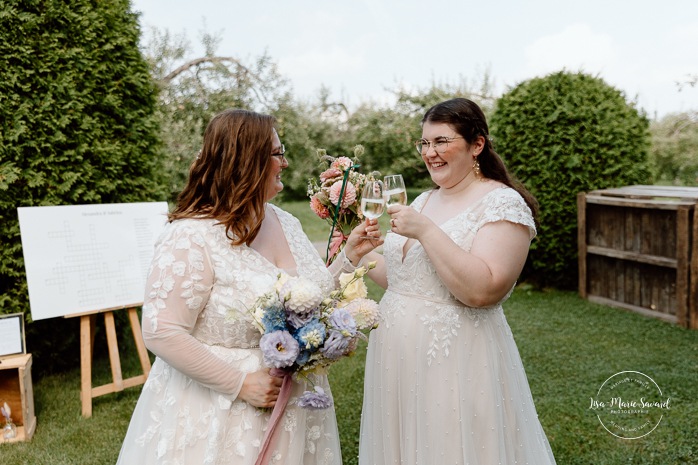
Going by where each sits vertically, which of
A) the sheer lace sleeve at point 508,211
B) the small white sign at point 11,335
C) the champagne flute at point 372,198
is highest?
the champagne flute at point 372,198

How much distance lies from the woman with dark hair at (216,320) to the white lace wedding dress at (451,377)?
530 millimetres

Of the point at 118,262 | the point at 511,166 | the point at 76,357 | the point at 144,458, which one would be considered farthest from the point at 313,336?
the point at 511,166

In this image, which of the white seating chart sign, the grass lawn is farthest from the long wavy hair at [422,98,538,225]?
the white seating chart sign

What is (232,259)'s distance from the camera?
198cm

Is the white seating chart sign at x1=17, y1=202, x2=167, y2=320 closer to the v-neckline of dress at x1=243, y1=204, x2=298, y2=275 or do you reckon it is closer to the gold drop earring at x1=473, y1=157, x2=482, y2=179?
the v-neckline of dress at x1=243, y1=204, x2=298, y2=275

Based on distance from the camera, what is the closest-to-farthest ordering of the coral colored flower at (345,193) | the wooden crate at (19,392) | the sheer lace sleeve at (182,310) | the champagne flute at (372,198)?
the sheer lace sleeve at (182,310)
the champagne flute at (372,198)
the coral colored flower at (345,193)
the wooden crate at (19,392)

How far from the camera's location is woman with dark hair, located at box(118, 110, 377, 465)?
1.87 meters

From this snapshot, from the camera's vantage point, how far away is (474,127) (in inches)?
97.0

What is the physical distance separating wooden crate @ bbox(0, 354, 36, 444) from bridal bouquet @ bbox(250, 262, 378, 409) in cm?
331

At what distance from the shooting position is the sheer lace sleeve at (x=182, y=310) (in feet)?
6.07

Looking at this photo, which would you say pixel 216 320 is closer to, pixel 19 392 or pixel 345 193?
pixel 345 193
